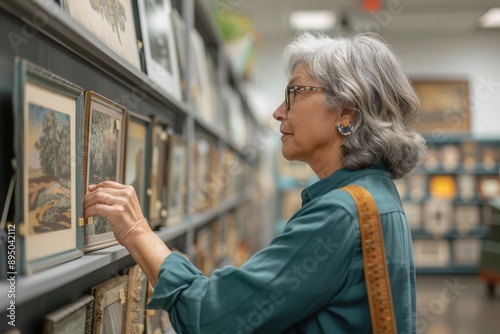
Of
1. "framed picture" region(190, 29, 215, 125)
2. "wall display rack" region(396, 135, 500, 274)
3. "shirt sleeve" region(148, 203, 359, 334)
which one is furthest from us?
"wall display rack" region(396, 135, 500, 274)

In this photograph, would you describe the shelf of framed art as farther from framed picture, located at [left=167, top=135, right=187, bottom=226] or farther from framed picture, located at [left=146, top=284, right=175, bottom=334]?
framed picture, located at [left=146, top=284, right=175, bottom=334]

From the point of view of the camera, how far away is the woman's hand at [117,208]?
1308 millimetres

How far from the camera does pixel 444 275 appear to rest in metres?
8.75

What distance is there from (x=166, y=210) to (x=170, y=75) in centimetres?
54

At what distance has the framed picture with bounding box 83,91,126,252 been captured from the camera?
1.31m

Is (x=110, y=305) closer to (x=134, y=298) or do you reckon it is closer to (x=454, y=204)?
(x=134, y=298)

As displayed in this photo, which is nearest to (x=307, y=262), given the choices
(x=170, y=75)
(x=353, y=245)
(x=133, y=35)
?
(x=353, y=245)

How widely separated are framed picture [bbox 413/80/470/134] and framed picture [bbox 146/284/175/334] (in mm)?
7982

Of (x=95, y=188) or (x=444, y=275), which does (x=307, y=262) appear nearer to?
(x=95, y=188)

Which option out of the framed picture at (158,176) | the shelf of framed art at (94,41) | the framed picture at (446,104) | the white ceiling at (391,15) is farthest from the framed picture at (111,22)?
the framed picture at (446,104)

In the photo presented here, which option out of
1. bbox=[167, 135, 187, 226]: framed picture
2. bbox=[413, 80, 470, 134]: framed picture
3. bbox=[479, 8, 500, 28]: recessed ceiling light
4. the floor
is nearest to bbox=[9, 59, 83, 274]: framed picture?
bbox=[167, 135, 187, 226]: framed picture

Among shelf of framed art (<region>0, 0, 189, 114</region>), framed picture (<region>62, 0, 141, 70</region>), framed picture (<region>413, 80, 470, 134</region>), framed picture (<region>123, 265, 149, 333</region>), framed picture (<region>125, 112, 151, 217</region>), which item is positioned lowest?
framed picture (<region>123, 265, 149, 333</region>)

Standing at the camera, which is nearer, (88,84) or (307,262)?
(307,262)

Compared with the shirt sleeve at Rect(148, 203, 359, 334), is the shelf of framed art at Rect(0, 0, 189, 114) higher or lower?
higher
